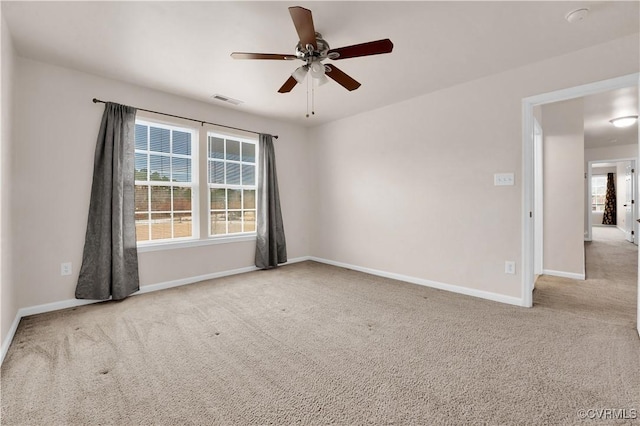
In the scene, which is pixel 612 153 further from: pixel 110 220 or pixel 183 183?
pixel 110 220

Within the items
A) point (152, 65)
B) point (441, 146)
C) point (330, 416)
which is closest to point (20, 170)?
point (152, 65)

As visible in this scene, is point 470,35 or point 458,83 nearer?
point 470,35

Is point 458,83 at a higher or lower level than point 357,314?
higher

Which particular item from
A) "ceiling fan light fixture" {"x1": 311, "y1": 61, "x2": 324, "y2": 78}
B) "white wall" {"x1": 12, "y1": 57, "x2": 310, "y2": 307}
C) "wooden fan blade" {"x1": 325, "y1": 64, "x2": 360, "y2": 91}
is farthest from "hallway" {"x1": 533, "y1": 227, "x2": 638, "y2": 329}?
"white wall" {"x1": 12, "y1": 57, "x2": 310, "y2": 307}

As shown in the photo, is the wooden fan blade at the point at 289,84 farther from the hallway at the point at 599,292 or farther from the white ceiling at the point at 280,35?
the hallway at the point at 599,292

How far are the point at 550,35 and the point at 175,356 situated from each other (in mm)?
3945

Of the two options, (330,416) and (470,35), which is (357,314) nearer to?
(330,416)

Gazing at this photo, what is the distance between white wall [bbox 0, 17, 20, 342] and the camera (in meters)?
2.09

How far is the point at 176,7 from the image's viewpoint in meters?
2.03

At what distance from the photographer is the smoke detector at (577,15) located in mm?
2041

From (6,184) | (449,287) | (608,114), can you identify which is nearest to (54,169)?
(6,184)

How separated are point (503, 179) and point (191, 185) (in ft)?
12.9

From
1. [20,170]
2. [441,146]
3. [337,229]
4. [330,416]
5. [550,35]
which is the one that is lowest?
[330,416]

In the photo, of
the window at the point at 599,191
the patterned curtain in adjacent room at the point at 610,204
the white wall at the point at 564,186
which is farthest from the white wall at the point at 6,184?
the window at the point at 599,191
